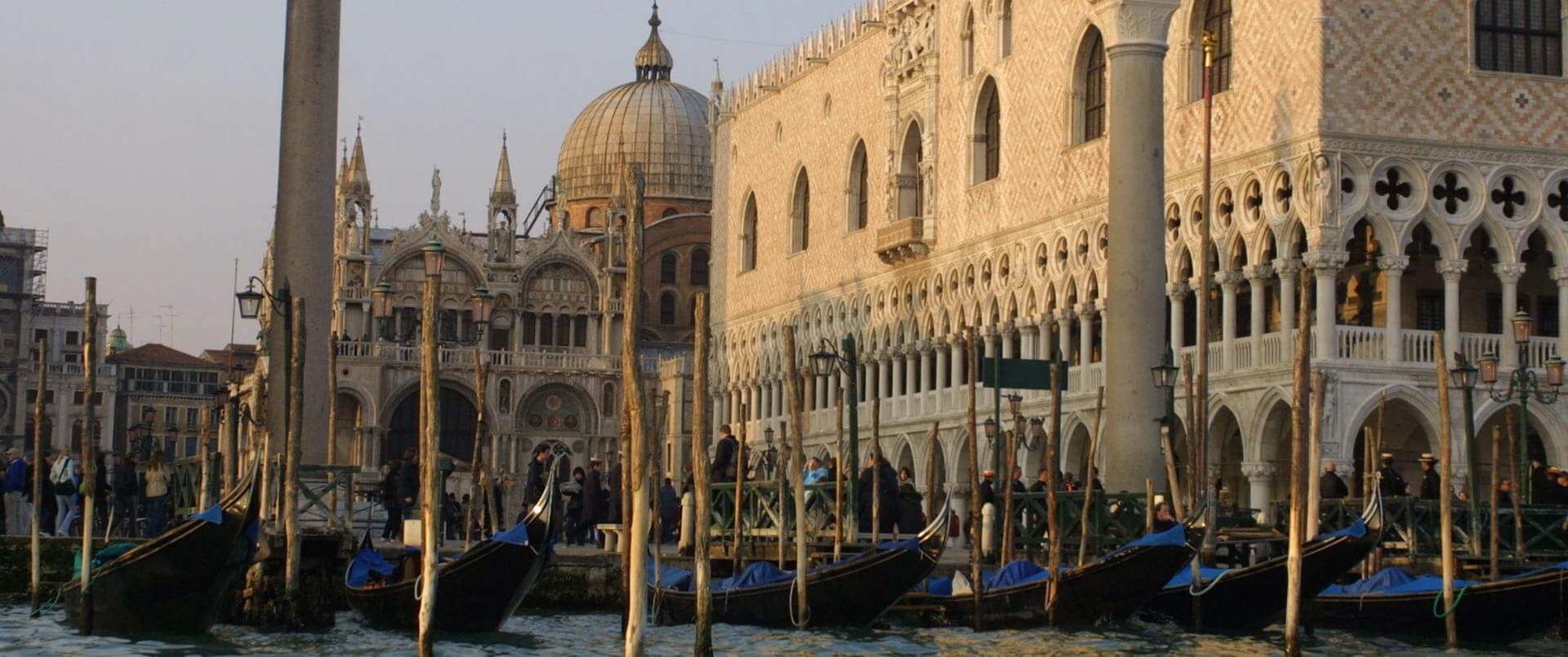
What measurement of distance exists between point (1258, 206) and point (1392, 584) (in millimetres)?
7814

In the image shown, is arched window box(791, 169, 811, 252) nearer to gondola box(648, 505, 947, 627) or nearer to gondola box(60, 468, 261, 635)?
gondola box(648, 505, 947, 627)

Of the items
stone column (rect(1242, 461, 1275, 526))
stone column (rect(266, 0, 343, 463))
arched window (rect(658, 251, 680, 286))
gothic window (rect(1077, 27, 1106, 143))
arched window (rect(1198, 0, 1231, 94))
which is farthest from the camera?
arched window (rect(658, 251, 680, 286))

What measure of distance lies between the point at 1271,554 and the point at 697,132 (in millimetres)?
36979

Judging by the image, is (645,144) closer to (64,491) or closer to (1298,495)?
(64,491)

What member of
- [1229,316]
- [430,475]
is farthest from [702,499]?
[1229,316]

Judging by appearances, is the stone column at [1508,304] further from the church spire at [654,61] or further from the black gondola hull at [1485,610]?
the church spire at [654,61]

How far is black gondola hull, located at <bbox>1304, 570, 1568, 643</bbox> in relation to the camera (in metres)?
14.2

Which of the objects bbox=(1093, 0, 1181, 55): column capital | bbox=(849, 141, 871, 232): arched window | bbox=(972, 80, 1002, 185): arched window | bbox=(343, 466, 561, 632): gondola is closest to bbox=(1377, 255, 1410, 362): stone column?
bbox=(1093, 0, 1181, 55): column capital

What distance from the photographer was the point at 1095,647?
1432cm

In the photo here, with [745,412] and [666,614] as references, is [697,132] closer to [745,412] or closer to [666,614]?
[745,412]

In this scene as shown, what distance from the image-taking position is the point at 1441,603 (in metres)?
14.5

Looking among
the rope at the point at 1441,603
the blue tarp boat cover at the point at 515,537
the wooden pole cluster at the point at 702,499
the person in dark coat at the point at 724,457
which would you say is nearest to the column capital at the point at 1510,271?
the person in dark coat at the point at 724,457

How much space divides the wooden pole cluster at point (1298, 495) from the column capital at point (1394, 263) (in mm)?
7625

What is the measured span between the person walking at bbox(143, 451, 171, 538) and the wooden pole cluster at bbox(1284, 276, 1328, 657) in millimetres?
9349
